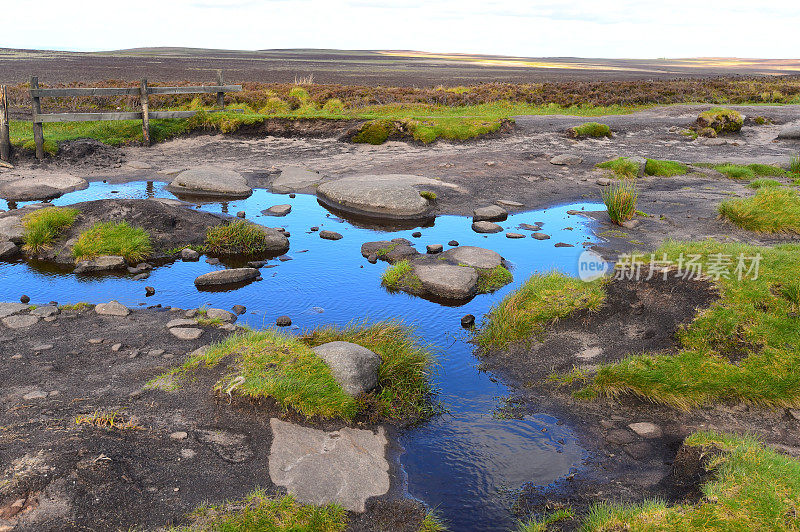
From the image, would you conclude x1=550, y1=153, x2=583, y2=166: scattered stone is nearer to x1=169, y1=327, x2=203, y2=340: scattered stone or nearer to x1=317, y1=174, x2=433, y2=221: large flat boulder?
x1=317, y1=174, x2=433, y2=221: large flat boulder

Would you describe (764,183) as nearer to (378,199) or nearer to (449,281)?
(378,199)

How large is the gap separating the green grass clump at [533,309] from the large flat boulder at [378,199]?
5894mm

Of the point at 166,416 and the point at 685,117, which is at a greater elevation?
the point at 685,117

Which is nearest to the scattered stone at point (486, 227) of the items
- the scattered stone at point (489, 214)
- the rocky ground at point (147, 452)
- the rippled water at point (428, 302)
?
the rippled water at point (428, 302)

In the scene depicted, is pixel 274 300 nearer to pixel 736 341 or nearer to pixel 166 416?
pixel 166 416

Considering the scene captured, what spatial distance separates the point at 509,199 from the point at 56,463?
12.8 m

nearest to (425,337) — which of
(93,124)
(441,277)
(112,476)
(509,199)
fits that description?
(441,277)

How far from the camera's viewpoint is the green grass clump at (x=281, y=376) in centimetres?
608

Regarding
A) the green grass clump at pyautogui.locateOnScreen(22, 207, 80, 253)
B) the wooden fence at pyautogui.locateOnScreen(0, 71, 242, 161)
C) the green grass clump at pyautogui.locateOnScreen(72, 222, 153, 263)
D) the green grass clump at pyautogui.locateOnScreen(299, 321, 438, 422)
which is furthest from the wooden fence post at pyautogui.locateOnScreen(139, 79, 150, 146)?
the green grass clump at pyautogui.locateOnScreen(299, 321, 438, 422)

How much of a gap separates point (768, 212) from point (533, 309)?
7256mm

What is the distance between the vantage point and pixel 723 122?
82.0ft

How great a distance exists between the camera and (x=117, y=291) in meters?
9.77

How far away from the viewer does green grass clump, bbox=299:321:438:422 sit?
6.56m

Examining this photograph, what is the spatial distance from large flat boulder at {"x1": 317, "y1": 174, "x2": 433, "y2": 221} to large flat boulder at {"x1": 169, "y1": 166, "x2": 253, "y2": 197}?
94.5 inches
